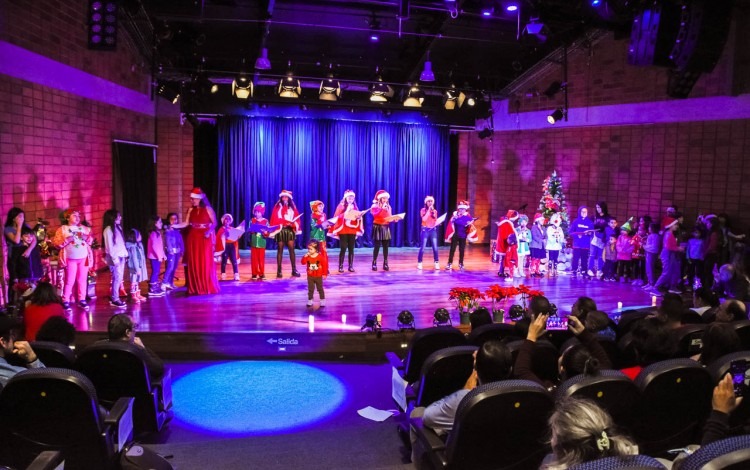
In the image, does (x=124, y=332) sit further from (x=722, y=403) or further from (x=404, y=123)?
(x=404, y=123)

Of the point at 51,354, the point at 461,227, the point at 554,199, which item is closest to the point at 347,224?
the point at 461,227

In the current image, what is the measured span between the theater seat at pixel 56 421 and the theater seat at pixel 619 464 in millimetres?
2580

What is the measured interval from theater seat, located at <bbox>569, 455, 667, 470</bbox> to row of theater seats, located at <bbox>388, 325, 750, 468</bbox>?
3.50 ft

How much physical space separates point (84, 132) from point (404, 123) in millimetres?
7767

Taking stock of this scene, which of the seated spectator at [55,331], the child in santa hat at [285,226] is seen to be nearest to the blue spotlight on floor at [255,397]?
the seated spectator at [55,331]

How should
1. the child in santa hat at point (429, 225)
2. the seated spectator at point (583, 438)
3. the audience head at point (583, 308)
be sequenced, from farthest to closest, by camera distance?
the child in santa hat at point (429, 225) < the audience head at point (583, 308) < the seated spectator at point (583, 438)

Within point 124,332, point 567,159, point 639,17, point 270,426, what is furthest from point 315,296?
point 567,159

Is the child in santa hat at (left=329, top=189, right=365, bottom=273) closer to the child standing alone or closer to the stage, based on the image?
the stage

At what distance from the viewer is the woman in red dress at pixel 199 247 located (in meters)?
9.59

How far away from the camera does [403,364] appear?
5238 millimetres

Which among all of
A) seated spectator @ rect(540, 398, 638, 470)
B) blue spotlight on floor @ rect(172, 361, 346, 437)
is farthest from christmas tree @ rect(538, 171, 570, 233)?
seated spectator @ rect(540, 398, 638, 470)

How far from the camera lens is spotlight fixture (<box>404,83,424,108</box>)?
13.2 metres

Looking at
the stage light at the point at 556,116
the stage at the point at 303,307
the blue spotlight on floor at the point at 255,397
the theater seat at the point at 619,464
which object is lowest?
the blue spotlight on floor at the point at 255,397

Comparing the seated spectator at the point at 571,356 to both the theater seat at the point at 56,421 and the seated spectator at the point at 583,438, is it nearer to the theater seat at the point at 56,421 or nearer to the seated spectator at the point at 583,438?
the seated spectator at the point at 583,438
